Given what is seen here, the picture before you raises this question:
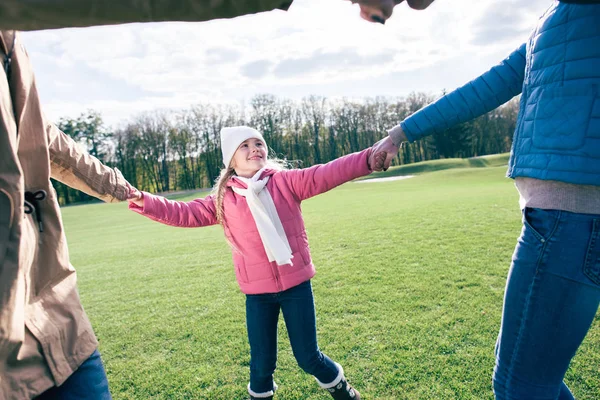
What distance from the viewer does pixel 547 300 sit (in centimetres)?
170

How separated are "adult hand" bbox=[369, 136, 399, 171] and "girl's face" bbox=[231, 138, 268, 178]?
39.2 inches

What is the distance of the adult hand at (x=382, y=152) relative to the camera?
8.96 ft

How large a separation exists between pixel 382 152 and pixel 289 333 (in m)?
1.43

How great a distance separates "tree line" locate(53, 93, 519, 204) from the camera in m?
61.4

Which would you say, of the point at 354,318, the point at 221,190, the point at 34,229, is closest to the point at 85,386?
the point at 34,229

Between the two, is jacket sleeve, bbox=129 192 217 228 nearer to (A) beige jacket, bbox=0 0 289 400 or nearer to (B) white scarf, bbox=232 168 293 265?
(B) white scarf, bbox=232 168 293 265

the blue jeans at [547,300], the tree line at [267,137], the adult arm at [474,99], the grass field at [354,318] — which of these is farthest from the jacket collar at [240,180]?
the tree line at [267,137]

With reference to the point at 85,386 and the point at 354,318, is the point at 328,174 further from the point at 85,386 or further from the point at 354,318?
the point at 354,318

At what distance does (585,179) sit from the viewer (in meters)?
1.59

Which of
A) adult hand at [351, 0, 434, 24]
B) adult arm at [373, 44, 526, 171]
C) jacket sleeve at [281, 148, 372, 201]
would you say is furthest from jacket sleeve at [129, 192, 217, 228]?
adult hand at [351, 0, 434, 24]

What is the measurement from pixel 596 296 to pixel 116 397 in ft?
12.3

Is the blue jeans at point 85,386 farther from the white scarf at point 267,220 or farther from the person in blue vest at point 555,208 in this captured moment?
the person in blue vest at point 555,208

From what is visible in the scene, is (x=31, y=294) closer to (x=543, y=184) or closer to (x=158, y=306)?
(x=543, y=184)

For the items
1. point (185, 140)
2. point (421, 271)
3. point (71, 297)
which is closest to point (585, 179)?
point (71, 297)
